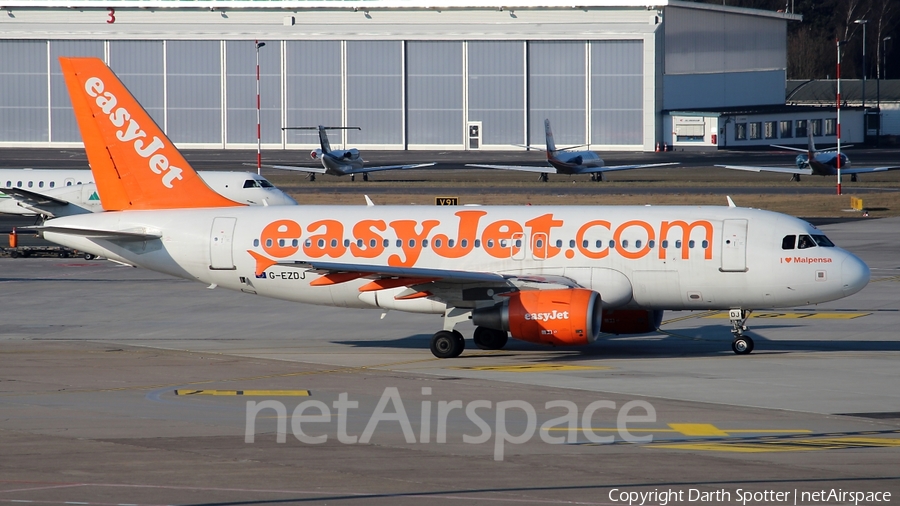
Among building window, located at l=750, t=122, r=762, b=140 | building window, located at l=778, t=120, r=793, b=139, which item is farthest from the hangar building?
building window, located at l=778, t=120, r=793, b=139

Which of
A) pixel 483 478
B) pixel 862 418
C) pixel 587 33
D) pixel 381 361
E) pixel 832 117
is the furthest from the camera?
pixel 832 117

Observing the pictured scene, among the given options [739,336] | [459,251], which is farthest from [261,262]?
[739,336]

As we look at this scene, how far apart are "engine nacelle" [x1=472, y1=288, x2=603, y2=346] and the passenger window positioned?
5403 mm

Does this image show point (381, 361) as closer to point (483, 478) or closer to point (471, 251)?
point (471, 251)

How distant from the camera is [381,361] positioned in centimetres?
2886

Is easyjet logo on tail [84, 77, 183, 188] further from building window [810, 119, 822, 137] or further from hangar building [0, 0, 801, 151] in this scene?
building window [810, 119, 822, 137]

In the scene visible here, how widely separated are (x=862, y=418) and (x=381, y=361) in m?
12.3

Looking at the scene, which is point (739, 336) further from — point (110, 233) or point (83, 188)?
point (83, 188)

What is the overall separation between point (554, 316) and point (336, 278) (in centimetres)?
582

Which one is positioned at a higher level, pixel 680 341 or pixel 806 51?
pixel 806 51

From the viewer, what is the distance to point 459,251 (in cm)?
3014

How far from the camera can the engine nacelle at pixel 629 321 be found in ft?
99.0

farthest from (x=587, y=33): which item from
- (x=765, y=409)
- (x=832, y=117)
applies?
(x=765, y=409)

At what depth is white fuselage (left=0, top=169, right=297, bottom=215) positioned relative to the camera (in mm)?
60219
